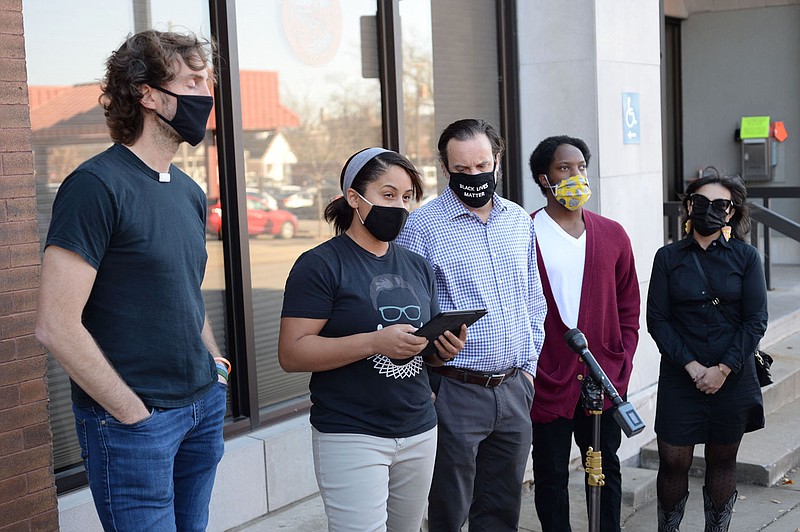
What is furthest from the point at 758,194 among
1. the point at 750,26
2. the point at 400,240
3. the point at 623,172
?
the point at 400,240

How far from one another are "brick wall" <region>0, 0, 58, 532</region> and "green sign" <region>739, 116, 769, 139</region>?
10606mm

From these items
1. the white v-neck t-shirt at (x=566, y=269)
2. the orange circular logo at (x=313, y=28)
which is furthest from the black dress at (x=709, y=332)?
the orange circular logo at (x=313, y=28)

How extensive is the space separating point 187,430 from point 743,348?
2777 millimetres

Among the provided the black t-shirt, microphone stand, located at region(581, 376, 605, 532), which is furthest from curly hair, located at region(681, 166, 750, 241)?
the black t-shirt

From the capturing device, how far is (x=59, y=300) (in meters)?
2.43

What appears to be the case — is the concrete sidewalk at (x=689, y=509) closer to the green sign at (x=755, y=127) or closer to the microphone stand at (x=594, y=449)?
the microphone stand at (x=594, y=449)

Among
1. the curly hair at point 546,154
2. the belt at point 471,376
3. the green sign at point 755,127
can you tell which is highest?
the green sign at point 755,127

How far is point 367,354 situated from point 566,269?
1.62 metres

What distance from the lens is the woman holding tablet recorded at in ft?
10.0

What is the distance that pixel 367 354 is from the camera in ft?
9.91

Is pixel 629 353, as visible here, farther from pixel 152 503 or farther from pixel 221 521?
pixel 152 503

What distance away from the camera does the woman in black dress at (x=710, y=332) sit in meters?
4.47

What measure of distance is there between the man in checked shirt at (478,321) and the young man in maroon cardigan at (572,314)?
493mm

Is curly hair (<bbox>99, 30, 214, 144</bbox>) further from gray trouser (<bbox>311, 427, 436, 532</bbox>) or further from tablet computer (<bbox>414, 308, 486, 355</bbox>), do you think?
gray trouser (<bbox>311, 427, 436, 532</bbox>)
